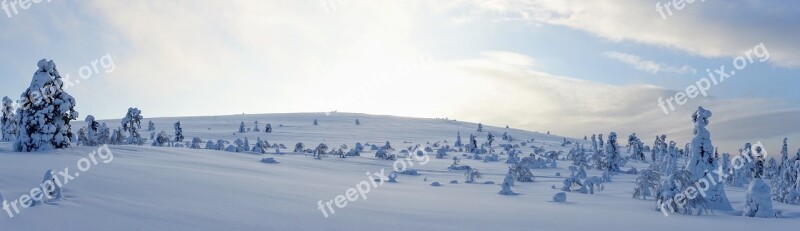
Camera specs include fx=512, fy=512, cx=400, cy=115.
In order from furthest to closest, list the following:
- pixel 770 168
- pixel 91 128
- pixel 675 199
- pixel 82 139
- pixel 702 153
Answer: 1. pixel 770 168
2. pixel 82 139
3. pixel 91 128
4. pixel 702 153
5. pixel 675 199

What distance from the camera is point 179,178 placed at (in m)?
11.1

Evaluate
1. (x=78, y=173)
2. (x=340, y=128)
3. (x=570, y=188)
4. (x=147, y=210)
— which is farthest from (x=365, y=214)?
(x=340, y=128)

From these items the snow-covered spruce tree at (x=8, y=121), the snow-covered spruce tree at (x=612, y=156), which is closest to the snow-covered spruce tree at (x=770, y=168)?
the snow-covered spruce tree at (x=612, y=156)

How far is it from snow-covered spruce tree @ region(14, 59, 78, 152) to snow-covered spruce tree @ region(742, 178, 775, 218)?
2003cm

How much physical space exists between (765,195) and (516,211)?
22.1ft

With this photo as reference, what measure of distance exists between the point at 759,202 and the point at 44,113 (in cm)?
2108

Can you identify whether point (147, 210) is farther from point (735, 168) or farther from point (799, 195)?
point (735, 168)

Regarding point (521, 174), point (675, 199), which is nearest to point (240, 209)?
point (675, 199)

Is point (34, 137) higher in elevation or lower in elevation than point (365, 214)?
higher

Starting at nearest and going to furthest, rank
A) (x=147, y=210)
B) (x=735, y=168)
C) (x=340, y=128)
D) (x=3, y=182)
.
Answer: (x=147, y=210), (x=3, y=182), (x=735, y=168), (x=340, y=128)

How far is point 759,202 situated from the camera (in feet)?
43.1

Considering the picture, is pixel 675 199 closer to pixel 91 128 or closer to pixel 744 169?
pixel 91 128

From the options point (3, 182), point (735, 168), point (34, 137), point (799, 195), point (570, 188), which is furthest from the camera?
point (735, 168)

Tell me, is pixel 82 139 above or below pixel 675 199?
above
